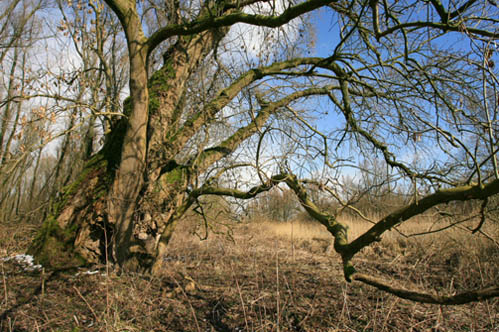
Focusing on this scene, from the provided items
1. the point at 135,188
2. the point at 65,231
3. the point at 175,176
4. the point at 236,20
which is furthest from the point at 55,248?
the point at 236,20

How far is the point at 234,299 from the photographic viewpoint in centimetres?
379

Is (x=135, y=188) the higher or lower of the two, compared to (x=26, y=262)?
higher

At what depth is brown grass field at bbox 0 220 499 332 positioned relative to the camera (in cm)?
280

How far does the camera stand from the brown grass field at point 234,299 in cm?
280

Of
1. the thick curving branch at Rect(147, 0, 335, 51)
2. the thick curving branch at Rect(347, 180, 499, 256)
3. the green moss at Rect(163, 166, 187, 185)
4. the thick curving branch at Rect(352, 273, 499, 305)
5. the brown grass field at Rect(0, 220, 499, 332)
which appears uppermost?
the thick curving branch at Rect(147, 0, 335, 51)

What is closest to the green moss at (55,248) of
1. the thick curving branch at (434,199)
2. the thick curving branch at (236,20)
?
the thick curving branch at (236,20)

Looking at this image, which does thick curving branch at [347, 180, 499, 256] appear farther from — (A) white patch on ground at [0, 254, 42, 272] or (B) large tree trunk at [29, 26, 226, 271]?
(A) white patch on ground at [0, 254, 42, 272]

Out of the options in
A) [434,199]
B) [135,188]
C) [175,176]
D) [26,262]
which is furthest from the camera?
[175,176]

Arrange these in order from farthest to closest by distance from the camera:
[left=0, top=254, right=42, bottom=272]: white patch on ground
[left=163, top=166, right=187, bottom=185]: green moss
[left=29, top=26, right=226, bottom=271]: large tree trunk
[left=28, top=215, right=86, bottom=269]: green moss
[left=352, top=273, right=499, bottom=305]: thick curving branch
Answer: [left=163, top=166, right=187, bottom=185]: green moss, [left=29, top=26, right=226, bottom=271]: large tree trunk, [left=28, top=215, right=86, bottom=269]: green moss, [left=0, top=254, right=42, bottom=272]: white patch on ground, [left=352, top=273, right=499, bottom=305]: thick curving branch

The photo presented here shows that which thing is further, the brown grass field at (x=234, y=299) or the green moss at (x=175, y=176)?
the green moss at (x=175, y=176)

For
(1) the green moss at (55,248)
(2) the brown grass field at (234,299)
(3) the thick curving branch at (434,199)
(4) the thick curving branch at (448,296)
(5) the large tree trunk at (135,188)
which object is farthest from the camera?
(5) the large tree trunk at (135,188)

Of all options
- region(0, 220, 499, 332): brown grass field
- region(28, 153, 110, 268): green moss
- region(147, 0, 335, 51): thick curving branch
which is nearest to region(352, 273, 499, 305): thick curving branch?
region(0, 220, 499, 332): brown grass field

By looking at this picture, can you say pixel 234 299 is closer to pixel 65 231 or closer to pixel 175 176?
pixel 175 176

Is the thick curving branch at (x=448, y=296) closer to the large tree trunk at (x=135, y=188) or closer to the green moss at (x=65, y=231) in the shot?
the large tree trunk at (x=135, y=188)
